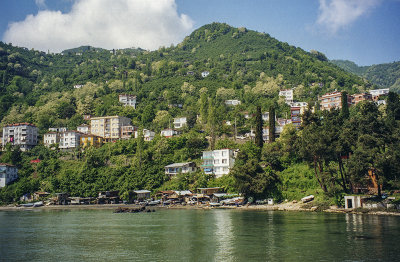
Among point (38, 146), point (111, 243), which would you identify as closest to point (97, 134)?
point (38, 146)

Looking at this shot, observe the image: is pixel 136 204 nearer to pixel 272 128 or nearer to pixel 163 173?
pixel 163 173

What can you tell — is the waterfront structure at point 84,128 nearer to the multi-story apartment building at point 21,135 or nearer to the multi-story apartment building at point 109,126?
the multi-story apartment building at point 109,126

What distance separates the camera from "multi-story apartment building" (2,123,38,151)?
95.2 metres

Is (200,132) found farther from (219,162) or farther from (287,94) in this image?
(287,94)

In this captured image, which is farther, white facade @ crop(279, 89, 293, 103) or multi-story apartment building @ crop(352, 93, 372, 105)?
white facade @ crop(279, 89, 293, 103)

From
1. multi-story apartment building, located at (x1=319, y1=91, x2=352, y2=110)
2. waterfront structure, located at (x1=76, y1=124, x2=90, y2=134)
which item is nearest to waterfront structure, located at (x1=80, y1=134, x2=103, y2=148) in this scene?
waterfront structure, located at (x1=76, y1=124, x2=90, y2=134)

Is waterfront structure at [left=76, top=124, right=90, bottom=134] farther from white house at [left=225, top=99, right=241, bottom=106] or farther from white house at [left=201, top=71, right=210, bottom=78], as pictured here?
white house at [left=201, top=71, right=210, bottom=78]

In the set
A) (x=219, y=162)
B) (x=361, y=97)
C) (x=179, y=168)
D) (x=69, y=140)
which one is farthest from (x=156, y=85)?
(x=361, y=97)

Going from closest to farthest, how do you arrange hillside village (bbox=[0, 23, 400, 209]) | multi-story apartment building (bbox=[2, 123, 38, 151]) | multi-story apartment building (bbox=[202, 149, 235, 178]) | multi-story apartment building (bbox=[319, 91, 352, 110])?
hillside village (bbox=[0, 23, 400, 209])
multi-story apartment building (bbox=[202, 149, 235, 178])
multi-story apartment building (bbox=[2, 123, 38, 151])
multi-story apartment building (bbox=[319, 91, 352, 110])

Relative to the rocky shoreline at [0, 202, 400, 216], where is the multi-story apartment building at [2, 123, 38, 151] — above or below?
above

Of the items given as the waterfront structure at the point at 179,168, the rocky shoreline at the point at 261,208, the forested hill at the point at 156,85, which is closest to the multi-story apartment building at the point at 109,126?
the forested hill at the point at 156,85

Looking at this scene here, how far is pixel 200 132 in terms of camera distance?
92750 millimetres

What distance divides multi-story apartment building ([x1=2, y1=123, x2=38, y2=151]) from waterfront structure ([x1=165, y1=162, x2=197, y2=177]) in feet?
150

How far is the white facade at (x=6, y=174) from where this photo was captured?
78.8 metres
